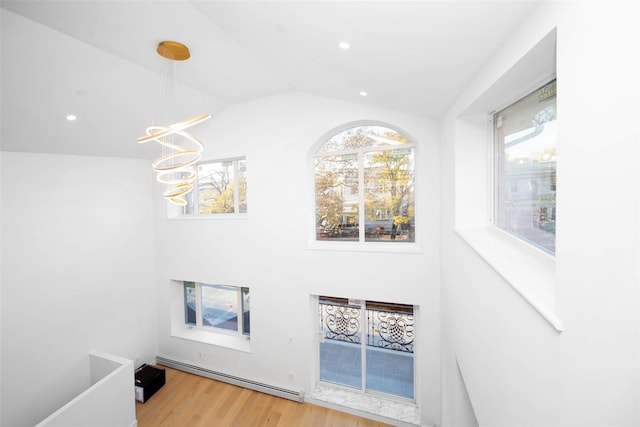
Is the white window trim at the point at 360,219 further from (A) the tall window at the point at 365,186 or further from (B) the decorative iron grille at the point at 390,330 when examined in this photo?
(B) the decorative iron grille at the point at 390,330

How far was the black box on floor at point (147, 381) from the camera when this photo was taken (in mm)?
4762

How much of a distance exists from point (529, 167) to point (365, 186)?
2.79 m

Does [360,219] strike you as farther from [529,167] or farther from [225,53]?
[225,53]

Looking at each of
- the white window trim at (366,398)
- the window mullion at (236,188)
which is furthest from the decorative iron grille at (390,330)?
the window mullion at (236,188)

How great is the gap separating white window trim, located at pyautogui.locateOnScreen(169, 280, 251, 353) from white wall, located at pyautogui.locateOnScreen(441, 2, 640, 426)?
5.03 m

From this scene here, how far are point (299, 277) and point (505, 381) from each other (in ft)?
11.2

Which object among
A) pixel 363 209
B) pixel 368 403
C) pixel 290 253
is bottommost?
pixel 368 403

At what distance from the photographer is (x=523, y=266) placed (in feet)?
5.36

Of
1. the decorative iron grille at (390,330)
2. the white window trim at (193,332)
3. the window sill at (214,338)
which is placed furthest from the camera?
the white window trim at (193,332)

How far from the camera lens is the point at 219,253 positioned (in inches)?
205

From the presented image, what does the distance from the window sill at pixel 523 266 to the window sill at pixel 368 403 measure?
11.4 feet

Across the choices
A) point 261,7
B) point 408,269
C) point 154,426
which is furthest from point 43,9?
point 154,426

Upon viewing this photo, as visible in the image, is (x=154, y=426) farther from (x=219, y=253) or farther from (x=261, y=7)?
(x=261, y=7)

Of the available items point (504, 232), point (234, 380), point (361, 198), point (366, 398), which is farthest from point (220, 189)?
point (504, 232)
